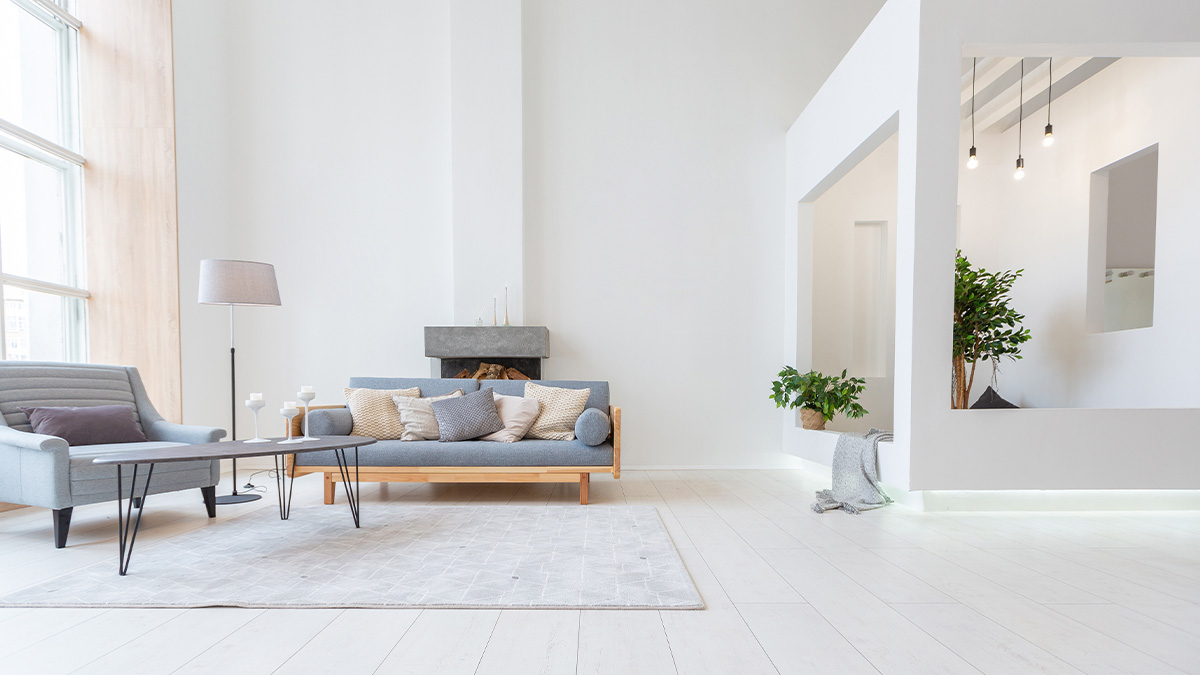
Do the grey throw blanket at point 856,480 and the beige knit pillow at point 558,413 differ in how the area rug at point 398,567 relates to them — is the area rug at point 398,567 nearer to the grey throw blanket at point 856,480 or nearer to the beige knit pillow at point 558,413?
the beige knit pillow at point 558,413

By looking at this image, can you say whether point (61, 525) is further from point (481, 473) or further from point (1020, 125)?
point (1020, 125)

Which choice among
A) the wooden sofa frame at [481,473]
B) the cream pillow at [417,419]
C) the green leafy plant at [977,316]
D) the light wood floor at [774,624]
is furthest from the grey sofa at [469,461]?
the green leafy plant at [977,316]

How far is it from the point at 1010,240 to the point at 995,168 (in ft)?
2.67

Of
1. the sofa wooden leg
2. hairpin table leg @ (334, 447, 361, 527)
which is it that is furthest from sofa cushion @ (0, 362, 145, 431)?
hairpin table leg @ (334, 447, 361, 527)

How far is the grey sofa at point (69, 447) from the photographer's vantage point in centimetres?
315

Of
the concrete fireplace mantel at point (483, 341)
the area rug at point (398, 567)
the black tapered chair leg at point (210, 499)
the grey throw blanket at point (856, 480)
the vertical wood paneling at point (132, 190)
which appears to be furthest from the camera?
the concrete fireplace mantel at point (483, 341)

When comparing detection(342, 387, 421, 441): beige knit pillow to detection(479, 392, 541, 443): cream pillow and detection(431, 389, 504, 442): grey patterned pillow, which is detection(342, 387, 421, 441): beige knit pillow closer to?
detection(431, 389, 504, 442): grey patterned pillow

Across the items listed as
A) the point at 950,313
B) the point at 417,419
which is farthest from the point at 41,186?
the point at 950,313

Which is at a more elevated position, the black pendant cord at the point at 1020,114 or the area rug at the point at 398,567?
the black pendant cord at the point at 1020,114

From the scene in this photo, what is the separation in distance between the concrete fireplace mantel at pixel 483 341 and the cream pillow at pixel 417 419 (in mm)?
993

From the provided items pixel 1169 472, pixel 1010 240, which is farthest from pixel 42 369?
pixel 1010 240

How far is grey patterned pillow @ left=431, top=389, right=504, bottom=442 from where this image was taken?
4.36 meters

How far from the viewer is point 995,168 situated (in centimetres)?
665

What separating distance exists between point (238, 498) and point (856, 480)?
409cm
